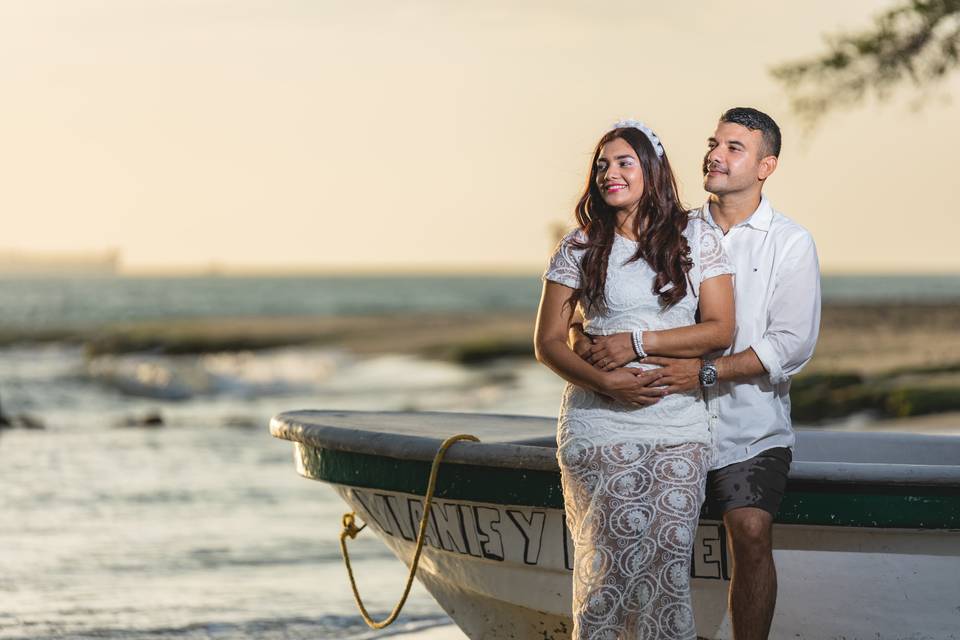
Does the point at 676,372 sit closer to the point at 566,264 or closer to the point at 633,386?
the point at 633,386

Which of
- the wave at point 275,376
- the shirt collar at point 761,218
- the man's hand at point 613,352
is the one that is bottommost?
the wave at point 275,376

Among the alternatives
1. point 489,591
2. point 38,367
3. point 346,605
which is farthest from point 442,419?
point 38,367

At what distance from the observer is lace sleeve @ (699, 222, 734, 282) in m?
3.79

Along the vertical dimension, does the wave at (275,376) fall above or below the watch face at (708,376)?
below

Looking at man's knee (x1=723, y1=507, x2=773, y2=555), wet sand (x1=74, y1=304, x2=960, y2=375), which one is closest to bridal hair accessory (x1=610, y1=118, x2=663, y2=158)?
man's knee (x1=723, y1=507, x2=773, y2=555)

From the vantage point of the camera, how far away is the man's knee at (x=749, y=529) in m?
3.92

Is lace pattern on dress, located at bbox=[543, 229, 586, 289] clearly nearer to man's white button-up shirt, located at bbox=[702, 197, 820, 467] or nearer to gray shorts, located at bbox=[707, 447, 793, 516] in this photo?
man's white button-up shirt, located at bbox=[702, 197, 820, 467]

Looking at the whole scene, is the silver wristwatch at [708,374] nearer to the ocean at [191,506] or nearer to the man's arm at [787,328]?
the man's arm at [787,328]

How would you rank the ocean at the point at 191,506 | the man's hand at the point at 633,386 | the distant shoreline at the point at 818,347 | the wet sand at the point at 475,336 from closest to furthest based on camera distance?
the man's hand at the point at 633,386 < the ocean at the point at 191,506 < the distant shoreline at the point at 818,347 < the wet sand at the point at 475,336

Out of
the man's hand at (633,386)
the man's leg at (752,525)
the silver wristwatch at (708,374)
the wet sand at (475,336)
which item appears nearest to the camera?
the man's hand at (633,386)

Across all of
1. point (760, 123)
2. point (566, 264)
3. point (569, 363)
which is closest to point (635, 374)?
point (569, 363)

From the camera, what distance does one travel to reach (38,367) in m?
31.1

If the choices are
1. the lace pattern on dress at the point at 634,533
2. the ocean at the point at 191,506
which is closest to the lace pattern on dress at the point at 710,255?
the lace pattern on dress at the point at 634,533

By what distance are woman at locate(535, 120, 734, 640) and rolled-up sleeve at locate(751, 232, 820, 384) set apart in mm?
184
